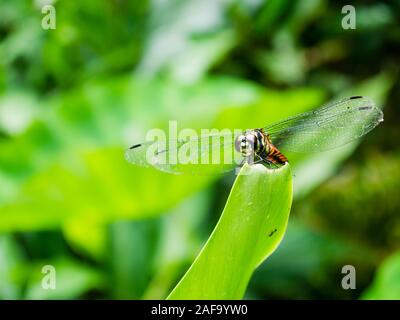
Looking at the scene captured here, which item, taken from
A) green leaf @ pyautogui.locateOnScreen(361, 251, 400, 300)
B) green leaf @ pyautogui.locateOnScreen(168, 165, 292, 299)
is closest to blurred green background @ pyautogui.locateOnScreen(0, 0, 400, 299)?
green leaf @ pyautogui.locateOnScreen(361, 251, 400, 300)

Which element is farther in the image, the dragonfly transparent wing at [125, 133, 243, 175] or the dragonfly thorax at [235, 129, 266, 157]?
the dragonfly transparent wing at [125, 133, 243, 175]

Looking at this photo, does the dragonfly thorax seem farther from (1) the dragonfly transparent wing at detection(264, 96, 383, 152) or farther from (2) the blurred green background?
(2) the blurred green background

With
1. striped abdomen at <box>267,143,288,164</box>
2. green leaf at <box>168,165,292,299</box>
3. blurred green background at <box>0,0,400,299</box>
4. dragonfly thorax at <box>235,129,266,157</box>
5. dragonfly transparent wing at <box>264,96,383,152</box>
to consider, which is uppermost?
blurred green background at <box>0,0,400,299</box>

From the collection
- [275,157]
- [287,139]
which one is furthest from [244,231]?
[287,139]

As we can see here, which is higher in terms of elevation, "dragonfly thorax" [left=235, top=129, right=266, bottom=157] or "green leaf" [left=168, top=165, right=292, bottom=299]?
"dragonfly thorax" [left=235, top=129, right=266, bottom=157]
